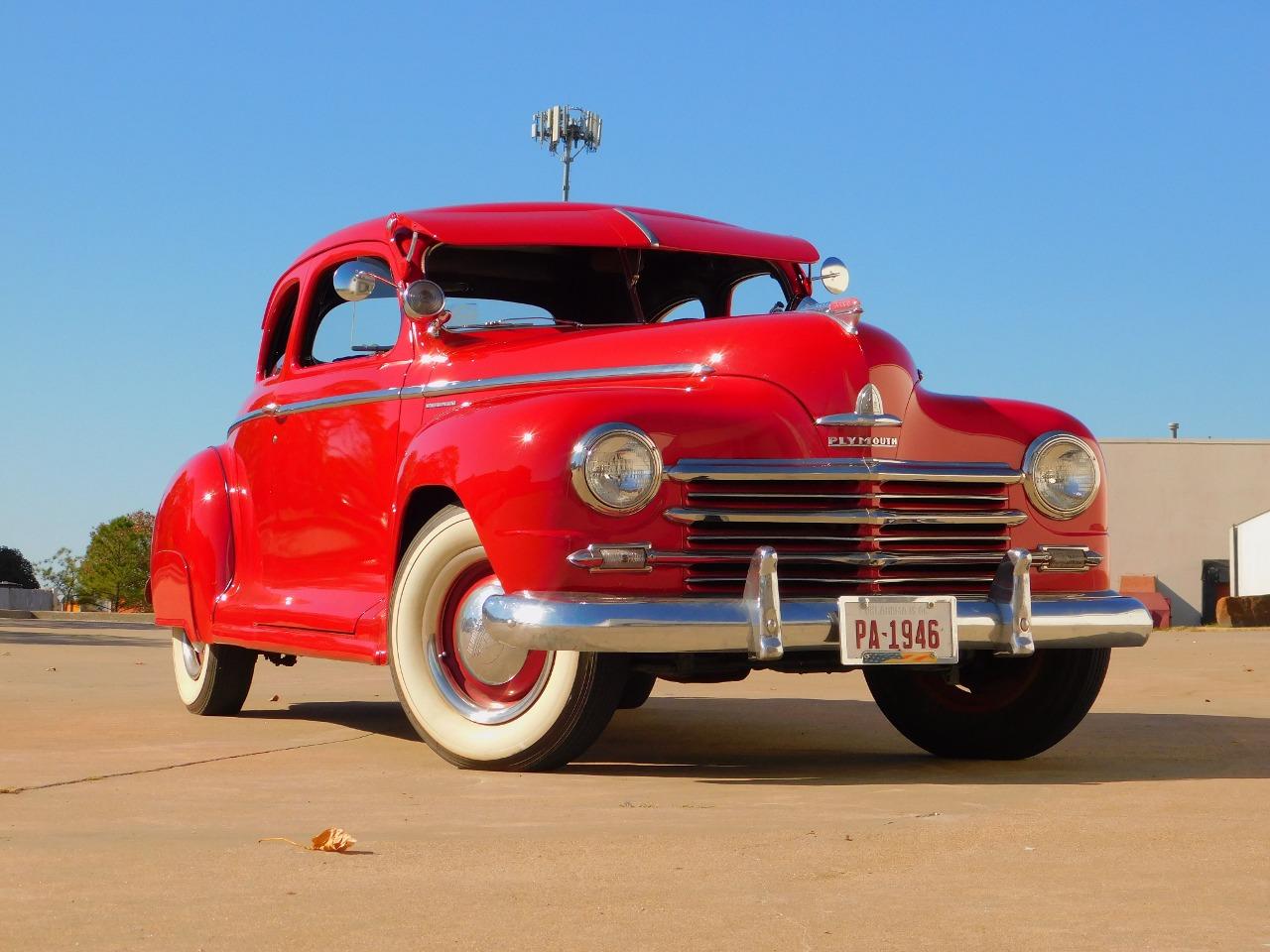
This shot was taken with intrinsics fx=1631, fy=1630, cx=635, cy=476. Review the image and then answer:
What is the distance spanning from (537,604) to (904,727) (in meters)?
2.08

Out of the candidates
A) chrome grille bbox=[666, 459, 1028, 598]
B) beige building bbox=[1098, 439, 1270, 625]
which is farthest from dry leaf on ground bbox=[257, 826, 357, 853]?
beige building bbox=[1098, 439, 1270, 625]

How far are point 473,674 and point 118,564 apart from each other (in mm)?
60051

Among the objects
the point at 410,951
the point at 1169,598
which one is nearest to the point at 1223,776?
the point at 410,951

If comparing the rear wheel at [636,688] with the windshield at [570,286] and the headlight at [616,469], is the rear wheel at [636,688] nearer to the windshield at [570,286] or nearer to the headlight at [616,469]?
the windshield at [570,286]

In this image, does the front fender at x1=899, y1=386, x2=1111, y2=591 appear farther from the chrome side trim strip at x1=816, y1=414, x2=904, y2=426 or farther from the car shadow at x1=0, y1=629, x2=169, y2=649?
the car shadow at x1=0, y1=629, x2=169, y2=649

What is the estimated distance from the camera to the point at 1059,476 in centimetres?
540

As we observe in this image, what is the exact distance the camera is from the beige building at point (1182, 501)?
49344 mm

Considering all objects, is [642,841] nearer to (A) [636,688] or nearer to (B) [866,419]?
(B) [866,419]

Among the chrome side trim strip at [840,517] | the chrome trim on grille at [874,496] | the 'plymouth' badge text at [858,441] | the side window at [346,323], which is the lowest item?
the chrome side trim strip at [840,517]

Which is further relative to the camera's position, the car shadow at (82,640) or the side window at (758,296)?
the car shadow at (82,640)

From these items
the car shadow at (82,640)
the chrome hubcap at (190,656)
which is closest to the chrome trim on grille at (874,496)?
the chrome hubcap at (190,656)

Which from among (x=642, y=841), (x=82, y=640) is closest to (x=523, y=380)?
(x=642, y=841)

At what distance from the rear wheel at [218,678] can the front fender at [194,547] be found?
0.65 ft

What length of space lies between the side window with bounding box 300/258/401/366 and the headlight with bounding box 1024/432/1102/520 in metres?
2.41
